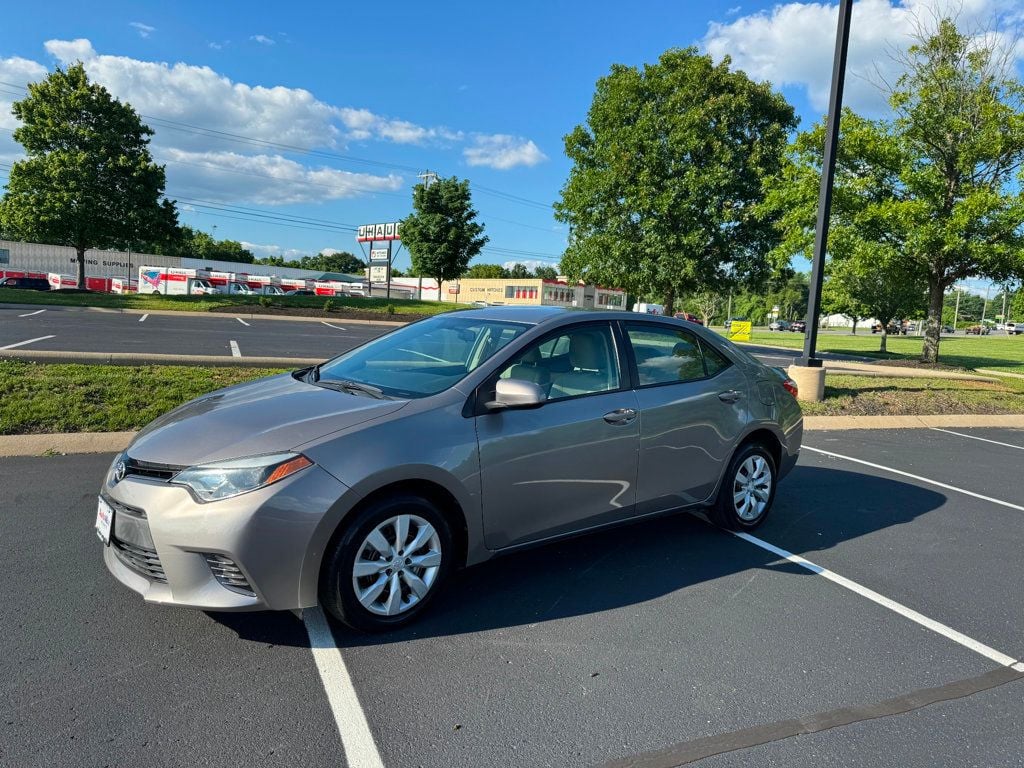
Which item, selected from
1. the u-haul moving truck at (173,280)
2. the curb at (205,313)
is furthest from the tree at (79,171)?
the u-haul moving truck at (173,280)

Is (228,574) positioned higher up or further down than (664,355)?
further down

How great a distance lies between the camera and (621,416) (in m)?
3.97

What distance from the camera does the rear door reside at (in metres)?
4.18

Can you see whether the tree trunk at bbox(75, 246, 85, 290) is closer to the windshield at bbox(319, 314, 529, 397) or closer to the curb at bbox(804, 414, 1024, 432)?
the curb at bbox(804, 414, 1024, 432)

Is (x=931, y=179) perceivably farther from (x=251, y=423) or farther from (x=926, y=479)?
(x=251, y=423)

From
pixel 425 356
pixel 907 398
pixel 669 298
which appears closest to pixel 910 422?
pixel 907 398

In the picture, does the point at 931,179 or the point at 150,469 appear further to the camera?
the point at 931,179

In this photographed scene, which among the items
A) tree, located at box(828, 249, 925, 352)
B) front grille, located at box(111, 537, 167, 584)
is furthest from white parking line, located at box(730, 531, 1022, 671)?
tree, located at box(828, 249, 925, 352)

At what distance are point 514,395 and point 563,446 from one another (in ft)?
1.66

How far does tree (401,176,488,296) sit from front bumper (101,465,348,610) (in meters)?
35.8

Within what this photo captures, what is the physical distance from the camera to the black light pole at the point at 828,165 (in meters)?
10.5

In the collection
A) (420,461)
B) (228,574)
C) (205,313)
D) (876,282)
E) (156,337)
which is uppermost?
(876,282)

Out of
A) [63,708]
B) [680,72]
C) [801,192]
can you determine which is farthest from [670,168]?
[63,708]

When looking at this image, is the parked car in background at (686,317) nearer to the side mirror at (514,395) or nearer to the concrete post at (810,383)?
the side mirror at (514,395)
